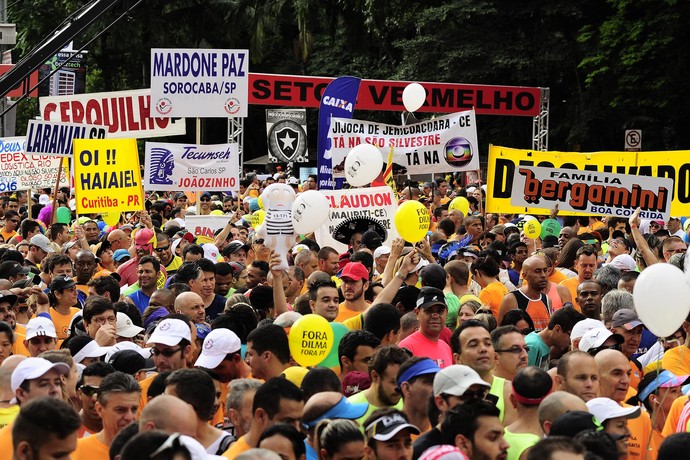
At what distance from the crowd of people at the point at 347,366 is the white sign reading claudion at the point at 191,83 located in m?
5.09

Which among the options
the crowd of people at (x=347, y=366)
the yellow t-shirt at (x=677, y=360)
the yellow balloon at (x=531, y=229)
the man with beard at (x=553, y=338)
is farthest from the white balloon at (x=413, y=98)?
the yellow t-shirt at (x=677, y=360)

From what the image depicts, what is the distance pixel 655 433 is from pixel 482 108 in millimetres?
16324

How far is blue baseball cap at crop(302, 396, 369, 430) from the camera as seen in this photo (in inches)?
228

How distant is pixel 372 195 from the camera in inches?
521

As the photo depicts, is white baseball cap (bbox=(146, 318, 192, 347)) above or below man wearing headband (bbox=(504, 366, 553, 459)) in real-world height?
above

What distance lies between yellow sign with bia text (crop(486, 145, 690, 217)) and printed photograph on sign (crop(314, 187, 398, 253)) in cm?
145

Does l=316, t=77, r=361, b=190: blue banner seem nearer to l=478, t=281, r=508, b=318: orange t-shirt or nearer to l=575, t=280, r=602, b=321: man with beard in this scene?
l=478, t=281, r=508, b=318: orange t-shirt

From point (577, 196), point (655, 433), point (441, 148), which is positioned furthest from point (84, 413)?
point (441, 148)

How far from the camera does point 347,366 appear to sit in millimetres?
7410

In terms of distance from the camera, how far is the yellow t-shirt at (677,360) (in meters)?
7.85

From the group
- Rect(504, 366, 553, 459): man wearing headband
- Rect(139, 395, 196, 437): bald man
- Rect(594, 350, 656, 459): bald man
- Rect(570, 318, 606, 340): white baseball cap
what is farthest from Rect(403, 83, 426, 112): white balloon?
Rect(139, 395, 196, 437): bald man

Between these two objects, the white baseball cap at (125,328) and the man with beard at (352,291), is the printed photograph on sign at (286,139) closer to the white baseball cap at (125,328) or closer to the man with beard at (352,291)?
the man with beard at (352,291)

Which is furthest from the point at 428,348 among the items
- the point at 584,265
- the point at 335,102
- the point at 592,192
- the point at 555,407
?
the point at 335,102

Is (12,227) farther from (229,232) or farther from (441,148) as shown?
(441,148)
